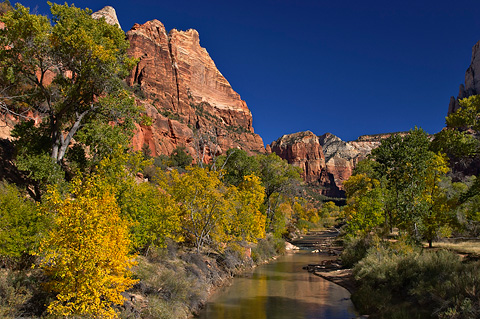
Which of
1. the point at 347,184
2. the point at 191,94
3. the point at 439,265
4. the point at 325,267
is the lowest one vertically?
the point at 325,267

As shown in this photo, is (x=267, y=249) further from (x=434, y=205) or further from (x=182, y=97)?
(x=182, y=97)

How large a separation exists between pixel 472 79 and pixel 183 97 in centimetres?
11743

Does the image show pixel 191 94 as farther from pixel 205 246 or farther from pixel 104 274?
pixel 104 274

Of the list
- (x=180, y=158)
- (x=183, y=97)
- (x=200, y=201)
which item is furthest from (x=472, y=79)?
(x=200, y=201)

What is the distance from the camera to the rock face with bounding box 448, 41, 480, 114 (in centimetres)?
12365

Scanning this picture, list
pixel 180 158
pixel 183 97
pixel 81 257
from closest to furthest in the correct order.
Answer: pixel 81 257 < pixel 180 158 < pixel 183 97

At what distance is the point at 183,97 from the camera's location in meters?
109

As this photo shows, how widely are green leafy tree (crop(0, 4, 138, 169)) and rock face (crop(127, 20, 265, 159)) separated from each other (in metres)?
29.3

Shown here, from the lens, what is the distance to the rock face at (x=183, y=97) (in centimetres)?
7956

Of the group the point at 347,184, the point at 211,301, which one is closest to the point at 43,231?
the point at 211,301

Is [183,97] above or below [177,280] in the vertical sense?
above

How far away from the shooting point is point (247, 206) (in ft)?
89.4

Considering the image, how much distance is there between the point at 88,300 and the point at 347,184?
39961 mm

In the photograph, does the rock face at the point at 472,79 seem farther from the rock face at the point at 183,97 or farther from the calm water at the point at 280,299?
the calm water at the point at 280,299
